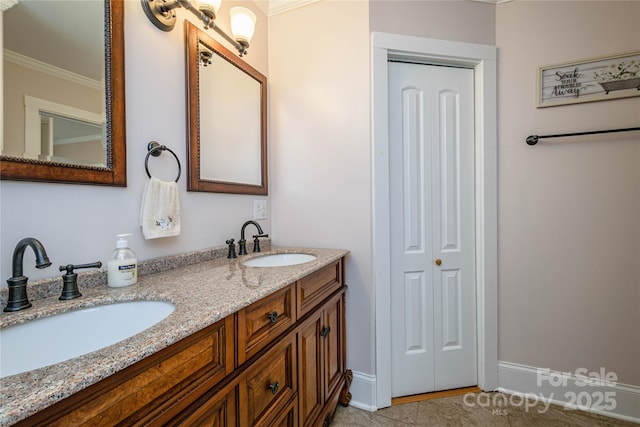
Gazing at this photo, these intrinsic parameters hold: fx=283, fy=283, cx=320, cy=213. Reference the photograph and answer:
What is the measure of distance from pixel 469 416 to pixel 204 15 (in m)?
2.32

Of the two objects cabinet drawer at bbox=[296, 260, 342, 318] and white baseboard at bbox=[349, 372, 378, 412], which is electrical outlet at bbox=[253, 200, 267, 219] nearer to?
cabinet drawer at bbox=[296, 260, 342, 318]

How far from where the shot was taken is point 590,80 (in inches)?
61.1

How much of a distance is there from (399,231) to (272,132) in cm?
100

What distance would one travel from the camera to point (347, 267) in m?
1.64

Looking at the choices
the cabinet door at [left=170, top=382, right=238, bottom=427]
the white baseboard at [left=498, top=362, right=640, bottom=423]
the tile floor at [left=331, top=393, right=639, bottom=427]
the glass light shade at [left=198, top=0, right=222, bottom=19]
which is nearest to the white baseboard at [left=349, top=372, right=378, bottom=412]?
the tile floor at [left=331, top=393, right=639, bottom=427]

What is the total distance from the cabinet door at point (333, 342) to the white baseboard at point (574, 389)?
40.4 inches

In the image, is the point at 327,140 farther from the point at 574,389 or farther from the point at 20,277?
the point at 574,389

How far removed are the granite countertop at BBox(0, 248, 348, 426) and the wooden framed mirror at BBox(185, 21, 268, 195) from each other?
0.44 m

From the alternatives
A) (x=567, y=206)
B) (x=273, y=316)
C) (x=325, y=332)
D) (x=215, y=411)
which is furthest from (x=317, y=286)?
(x=567, y=206)

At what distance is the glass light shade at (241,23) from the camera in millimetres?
1346

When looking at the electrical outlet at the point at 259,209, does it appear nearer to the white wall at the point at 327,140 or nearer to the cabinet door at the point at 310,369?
the white wall at the point at 327,140

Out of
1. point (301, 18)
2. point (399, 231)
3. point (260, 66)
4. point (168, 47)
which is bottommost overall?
point (399, 231)

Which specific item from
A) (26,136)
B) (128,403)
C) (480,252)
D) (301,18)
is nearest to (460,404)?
(480,252)

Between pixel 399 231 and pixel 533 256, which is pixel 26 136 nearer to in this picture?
pixel 399 231
